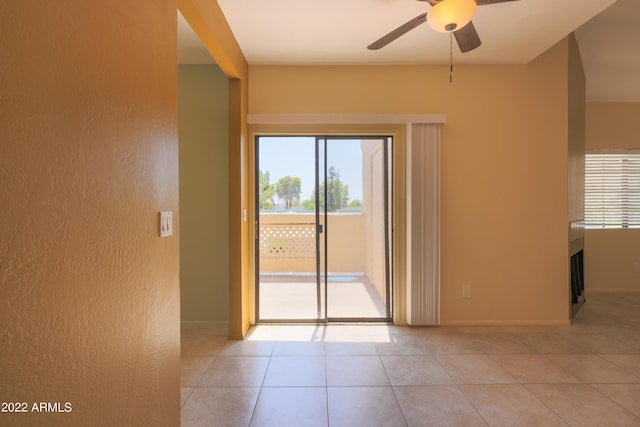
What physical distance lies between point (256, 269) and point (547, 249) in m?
2.94

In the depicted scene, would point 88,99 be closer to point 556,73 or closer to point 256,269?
point 256,269

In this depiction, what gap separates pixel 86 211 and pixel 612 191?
6.00m

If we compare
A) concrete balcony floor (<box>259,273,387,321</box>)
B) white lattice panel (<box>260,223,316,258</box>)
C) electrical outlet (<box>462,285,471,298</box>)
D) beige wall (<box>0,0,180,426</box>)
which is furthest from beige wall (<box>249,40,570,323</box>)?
beige wall (<box>0,0,180,426</box>)

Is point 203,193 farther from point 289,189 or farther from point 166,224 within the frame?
point 166,224

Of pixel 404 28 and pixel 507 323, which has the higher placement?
pixel 404 28

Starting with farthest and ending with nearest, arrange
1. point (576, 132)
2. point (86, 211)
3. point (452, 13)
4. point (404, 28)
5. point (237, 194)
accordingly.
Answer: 1. point (576, 132)
2. point (237, 194)
3. point (404, 28)
4. point (452, 13)
5. point (86, 211)

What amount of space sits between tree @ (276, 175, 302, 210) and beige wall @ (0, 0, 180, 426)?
72.7 inches

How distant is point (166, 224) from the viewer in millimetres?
1462

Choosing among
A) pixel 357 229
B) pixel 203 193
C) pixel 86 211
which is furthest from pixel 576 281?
pixel 86 211

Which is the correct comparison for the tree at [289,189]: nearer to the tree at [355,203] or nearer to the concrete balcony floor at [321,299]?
the tree at [355,203]

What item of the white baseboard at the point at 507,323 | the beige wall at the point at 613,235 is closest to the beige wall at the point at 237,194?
the white baseboard at the point at 507,323

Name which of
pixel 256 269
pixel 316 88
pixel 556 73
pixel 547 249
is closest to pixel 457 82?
pixel 556 73

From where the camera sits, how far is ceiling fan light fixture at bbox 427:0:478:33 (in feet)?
5.50

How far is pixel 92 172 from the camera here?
0.97 meters
